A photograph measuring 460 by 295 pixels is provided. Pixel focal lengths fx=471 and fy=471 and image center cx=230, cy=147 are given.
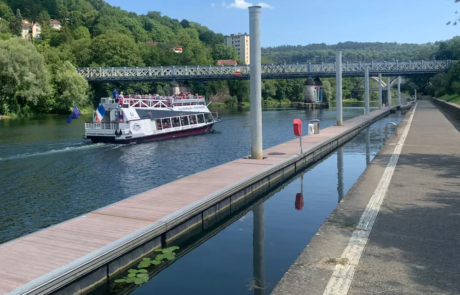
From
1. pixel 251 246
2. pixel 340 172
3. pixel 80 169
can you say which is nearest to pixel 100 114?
pixel 80 169

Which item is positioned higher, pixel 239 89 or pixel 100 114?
pixel 239 89

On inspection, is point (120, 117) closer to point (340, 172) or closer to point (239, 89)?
point (340, 172)

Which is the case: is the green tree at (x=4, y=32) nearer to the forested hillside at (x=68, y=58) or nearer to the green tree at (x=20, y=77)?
the forested hillside at (x=68, y=58)

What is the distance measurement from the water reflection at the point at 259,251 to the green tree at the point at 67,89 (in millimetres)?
79291

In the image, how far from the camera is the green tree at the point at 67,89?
88375 millimetres

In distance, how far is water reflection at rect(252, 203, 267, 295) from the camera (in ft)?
31.6

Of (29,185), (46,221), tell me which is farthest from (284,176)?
(29,185)

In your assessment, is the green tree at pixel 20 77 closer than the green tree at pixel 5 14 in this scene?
Yes

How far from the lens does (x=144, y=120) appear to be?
132ft

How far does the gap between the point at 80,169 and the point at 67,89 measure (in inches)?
2721

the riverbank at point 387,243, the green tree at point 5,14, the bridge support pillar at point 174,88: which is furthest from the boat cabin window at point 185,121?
the green tree at point 5,14

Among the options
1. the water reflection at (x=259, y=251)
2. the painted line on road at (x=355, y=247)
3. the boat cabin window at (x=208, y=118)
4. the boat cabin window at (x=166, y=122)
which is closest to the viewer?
the painted line on road at (x=355, y=247)

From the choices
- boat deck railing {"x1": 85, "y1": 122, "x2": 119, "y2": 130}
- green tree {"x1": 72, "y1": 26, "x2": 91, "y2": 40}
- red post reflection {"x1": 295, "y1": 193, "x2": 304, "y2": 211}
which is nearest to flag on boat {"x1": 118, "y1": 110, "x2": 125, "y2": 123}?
boat deck railing {"x1": 85, "y1": 122, "x2": 119, "y2": 130}

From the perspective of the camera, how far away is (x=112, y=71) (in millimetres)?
113938
